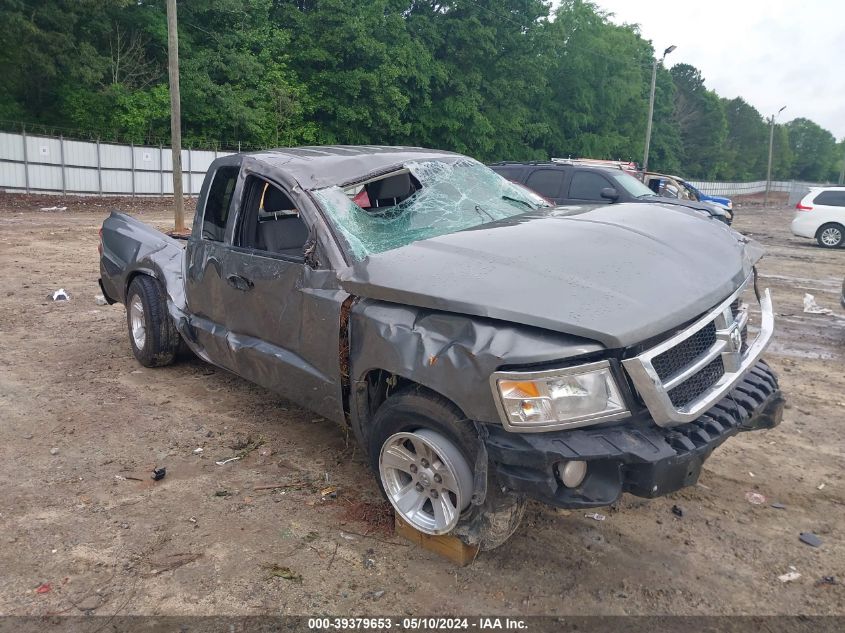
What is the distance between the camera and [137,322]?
5.78m

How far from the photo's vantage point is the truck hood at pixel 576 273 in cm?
260

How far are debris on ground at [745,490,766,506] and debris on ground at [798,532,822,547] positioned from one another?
12.4 inches

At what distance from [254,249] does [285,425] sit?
130 cm

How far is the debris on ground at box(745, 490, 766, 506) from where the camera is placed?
12.0ft

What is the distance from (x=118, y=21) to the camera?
28.8m

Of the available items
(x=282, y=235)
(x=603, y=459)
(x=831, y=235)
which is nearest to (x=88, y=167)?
(x=282, y=235)

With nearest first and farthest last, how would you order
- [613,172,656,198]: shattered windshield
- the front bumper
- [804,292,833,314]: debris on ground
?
the front bumper
[804,292,833,314]: debris on ground
[613,172,656,198]: shattered windshield

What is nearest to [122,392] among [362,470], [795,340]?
[362,470]

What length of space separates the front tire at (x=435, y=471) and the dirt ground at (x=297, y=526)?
0.80 ft

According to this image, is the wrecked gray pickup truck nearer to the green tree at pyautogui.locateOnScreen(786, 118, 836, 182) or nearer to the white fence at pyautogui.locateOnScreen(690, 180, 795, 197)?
the white fence at pyautogui.locateOnScreen(690, 180, 795, 197)

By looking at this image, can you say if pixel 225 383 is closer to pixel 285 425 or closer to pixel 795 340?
pixel 285 425

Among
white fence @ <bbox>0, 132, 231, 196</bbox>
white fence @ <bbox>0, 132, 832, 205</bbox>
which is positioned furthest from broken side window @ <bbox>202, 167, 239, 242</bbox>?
white fence @ <bbox>0, 132, 832, 205</bbox>

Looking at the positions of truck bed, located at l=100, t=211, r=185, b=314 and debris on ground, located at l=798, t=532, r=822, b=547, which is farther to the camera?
truck bed, located at l=100, t=211, r=185, b=314

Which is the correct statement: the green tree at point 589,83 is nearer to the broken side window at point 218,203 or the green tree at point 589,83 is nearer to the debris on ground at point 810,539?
the broken side window at point 218,203
